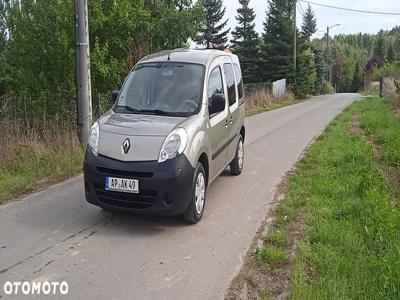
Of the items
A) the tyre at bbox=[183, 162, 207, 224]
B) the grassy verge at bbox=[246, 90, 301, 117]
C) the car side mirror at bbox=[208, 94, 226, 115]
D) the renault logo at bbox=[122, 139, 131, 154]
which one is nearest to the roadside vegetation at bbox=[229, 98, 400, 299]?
the tyre at bbox=[183, 162, 207, 224]

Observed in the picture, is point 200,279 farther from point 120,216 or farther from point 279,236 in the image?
point 120,216

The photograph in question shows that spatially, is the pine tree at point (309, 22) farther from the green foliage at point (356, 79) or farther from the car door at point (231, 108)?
the car door at point (231, 108)

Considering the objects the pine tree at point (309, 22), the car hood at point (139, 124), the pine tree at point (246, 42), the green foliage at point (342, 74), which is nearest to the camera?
the car hood at point (139, 124)

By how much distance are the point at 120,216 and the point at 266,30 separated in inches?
1588

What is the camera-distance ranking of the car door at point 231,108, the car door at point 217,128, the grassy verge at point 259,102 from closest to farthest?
the car door at point 217,128, the car door at point 231,108, the grassy verge at point 259,102

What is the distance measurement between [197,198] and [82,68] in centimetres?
472

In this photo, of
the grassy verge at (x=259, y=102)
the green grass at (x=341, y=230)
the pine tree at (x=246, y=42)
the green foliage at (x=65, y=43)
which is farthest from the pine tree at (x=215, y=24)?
the green grass at (x=341, y=230)

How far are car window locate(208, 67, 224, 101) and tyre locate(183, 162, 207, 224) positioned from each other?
1.14m

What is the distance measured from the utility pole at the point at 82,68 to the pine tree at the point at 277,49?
33.4 meters

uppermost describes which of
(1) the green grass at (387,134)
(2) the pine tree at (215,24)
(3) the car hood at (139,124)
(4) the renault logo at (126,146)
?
(2) the pine tree at (215,24)

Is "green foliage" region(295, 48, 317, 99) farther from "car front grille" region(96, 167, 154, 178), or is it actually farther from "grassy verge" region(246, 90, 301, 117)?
"car front grille" region(96, 167, 154, 178)

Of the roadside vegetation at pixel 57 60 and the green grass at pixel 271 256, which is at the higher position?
the roadside vegetation at pixel 57 60

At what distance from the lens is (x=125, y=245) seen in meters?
4.98

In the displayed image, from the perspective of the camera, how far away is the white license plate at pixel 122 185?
16.9 ft
